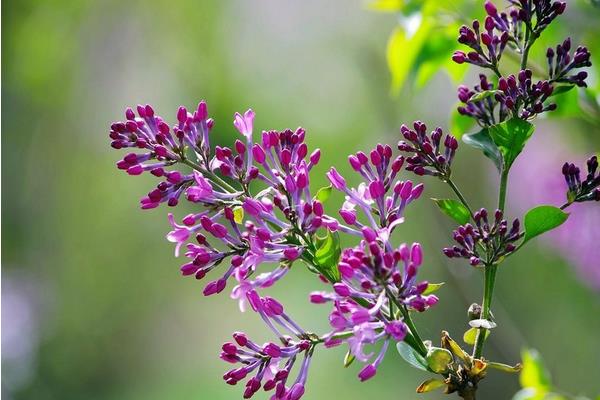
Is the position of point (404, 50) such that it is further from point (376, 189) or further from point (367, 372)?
point (367, 372)

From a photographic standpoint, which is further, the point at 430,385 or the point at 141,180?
the point at 141,180

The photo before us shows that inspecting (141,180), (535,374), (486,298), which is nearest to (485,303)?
(486,298)

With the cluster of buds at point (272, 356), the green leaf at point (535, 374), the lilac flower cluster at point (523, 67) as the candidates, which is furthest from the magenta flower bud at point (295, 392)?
the green leaf at point (535, 374)

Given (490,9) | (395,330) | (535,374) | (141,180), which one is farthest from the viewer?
(141,180)

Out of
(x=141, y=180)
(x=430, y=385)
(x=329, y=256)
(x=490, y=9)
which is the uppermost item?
(x=141, y=180)

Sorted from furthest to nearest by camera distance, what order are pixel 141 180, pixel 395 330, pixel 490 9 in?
pixel 141 180, pixel 490 9, pixel 395 330

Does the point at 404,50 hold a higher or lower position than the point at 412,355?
higher

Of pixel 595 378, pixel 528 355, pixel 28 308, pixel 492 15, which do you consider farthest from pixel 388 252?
pixel 28 308
